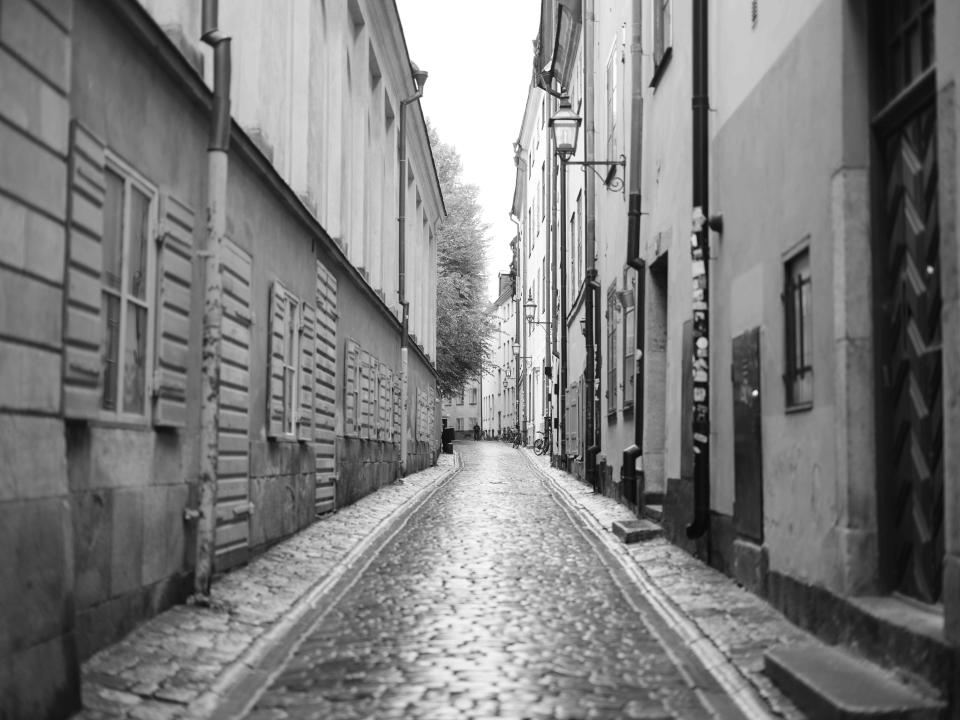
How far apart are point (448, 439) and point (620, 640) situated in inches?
1616

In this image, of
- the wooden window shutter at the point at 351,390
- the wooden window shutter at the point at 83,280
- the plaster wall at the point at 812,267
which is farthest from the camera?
the wooden window shutter at the point at 351,390

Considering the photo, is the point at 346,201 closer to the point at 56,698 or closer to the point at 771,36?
the point at 771,36

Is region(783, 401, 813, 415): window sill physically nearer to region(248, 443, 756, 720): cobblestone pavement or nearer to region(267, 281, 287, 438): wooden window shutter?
region(248, 443, 756, 720): cobblestone pavement

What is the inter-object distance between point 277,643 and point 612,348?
13657 millimetres

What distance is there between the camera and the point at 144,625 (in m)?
7.73

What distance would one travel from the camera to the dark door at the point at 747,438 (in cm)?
923

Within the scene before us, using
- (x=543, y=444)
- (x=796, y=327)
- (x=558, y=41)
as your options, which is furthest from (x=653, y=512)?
(x=543, y=444)

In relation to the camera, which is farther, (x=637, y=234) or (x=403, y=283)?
(x=403, y=283)

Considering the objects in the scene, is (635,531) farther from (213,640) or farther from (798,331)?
(213,640)

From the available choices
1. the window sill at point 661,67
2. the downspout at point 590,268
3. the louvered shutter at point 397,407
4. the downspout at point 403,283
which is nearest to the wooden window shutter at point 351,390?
the downspout at point 590,268

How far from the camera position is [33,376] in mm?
5520

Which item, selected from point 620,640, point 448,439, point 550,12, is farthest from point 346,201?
point 448,439

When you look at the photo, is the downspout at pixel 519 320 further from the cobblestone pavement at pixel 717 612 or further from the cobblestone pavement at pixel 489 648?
the cobblestone pavement at pixel 489 648

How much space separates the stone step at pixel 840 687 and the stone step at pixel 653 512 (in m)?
7.73
